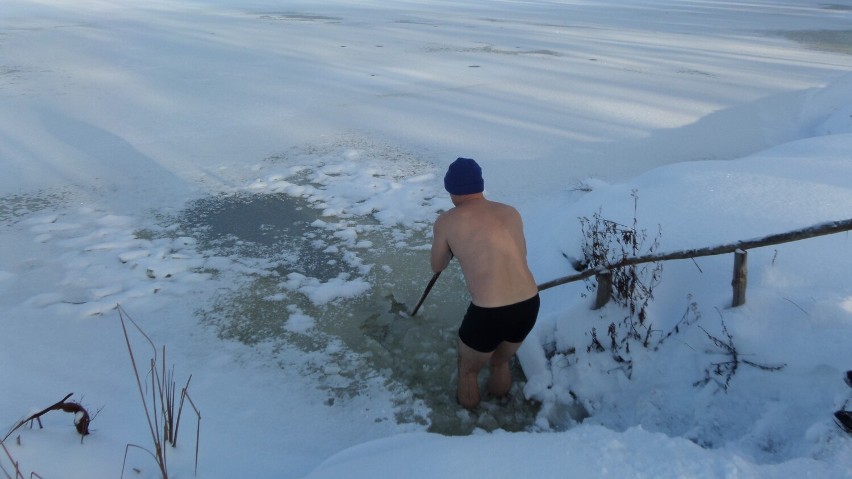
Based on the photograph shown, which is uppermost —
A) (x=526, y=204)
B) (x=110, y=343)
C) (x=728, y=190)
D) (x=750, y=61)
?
(x=750, y=61)

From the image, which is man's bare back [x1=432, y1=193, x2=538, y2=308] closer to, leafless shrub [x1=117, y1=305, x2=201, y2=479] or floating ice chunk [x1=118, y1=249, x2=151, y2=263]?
leafless shrub [x1=117, y1=305, x2=201, y2=479]

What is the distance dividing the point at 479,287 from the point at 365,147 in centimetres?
474

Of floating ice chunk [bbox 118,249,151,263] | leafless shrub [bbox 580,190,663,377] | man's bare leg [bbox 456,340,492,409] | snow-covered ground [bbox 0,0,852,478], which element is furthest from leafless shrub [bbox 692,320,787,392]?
floating ice chunk [bbox 118,249,151,263]

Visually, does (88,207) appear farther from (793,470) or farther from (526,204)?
(793,470)

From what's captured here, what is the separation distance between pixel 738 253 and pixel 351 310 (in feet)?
7.65

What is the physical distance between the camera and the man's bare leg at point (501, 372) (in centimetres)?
302

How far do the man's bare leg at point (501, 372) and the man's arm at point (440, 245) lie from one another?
0.51 metres

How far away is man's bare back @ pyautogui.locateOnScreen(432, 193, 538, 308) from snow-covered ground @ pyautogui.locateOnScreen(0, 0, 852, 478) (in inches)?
25.3

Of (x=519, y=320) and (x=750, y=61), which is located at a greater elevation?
(x=750, y=61)

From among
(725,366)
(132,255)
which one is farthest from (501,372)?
(132,255)

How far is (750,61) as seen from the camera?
1276cm

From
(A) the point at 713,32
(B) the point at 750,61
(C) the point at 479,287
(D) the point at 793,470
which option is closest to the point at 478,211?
(C) the point at 479,287

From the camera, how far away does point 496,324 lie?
280cm

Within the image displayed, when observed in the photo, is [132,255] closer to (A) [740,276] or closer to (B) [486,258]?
(B) [486,258]
